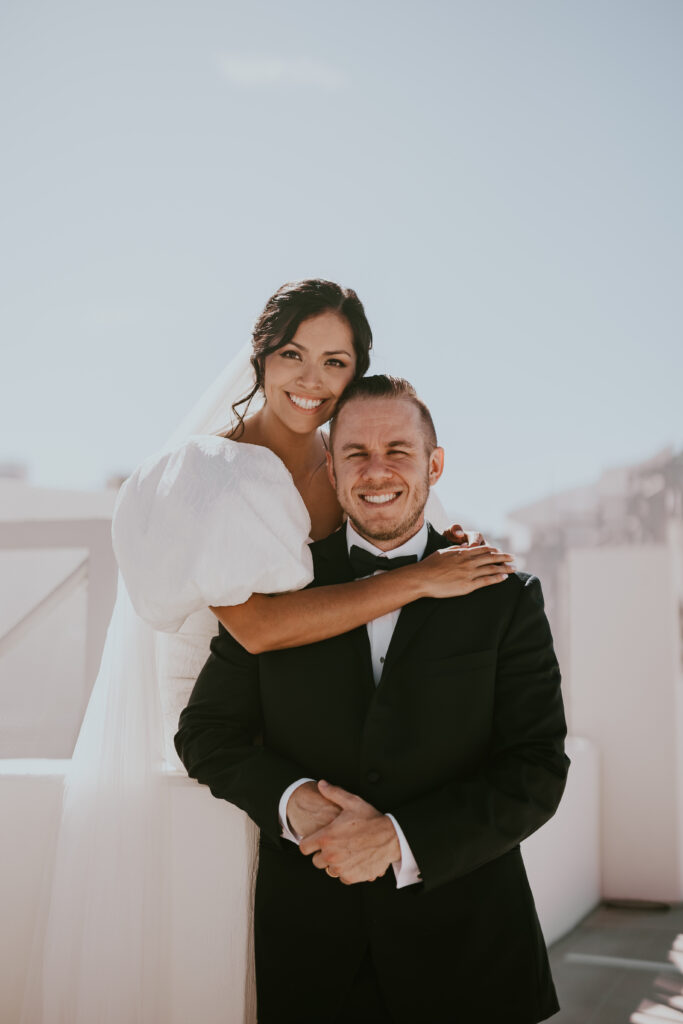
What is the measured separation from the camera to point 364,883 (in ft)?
5.52

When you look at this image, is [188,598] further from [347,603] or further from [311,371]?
[311,371]

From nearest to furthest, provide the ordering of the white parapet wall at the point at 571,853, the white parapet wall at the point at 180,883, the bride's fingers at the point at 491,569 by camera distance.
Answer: the bride's fingers at the point at 491,569, the white parapet wall at the point at 180,883, the white parapet wall at the point at 571,853

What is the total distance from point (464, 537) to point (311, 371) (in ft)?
2.25

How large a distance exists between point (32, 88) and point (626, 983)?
34.5ft

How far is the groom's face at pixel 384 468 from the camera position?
1948 mm

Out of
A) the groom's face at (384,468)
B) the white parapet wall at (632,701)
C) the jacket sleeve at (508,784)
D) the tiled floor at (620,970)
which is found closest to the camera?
the jacket sleeve at (508,784)

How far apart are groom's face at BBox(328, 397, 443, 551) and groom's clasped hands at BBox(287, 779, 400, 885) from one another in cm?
60

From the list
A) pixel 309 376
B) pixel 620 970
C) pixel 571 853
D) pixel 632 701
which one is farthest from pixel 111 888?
pixel 632 701

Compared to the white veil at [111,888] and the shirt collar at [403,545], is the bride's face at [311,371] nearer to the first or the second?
the shirt collar at [403,545]

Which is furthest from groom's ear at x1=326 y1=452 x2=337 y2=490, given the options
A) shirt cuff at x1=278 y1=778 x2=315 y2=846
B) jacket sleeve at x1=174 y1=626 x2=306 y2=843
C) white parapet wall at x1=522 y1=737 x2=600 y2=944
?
white parapet wall at x1=522 y1=737 x2=600 y2=944

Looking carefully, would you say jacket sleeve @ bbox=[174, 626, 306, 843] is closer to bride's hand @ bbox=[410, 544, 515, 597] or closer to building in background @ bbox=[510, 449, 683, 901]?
bride's hand @ bbox=[410, 544, 515, 597]

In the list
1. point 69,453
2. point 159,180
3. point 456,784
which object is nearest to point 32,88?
point 159,180

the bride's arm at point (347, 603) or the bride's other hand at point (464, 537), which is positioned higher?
the bride's other hand at point (464, 537)

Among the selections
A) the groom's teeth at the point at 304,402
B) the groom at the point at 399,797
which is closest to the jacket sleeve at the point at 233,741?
the groom at the point at 399,797
